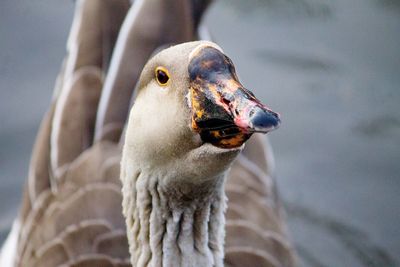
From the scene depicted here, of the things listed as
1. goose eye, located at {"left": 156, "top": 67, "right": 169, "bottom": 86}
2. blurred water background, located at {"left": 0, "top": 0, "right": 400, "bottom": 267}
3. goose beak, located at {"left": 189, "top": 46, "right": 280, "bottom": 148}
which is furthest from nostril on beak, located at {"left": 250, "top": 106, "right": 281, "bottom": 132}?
blurred water background, located at {"left": 0, "top": 0, "right": 400, "bottom": 267}

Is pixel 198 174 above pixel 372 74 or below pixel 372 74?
above

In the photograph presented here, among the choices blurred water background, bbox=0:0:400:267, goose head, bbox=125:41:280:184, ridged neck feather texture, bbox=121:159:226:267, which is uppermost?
goose head, bbox=125:41:280:184

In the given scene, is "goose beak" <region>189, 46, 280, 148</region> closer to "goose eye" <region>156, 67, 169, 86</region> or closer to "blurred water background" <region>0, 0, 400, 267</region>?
"goose eye" <region>156, 67, 169, 86</region>

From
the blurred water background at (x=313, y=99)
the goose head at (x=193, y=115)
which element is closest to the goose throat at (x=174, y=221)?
the goose head at (x=193, y=115)

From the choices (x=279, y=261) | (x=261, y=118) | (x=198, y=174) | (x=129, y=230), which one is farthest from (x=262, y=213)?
(x=261, y=118)

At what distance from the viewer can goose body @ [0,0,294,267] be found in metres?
2.48

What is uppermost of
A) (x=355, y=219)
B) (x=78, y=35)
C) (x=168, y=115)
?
(x=168, y=115)

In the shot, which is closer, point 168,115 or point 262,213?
point 168,115

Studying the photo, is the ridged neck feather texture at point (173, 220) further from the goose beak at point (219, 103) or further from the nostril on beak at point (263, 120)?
the nostril on beak at point (263, 120)

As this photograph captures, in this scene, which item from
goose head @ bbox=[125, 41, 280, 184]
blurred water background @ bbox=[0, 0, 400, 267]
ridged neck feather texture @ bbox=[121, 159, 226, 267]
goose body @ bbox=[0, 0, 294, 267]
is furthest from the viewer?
blurred water background @ bbox=[0, 0, 400, 267]

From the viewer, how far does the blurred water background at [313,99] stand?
5.20 meters

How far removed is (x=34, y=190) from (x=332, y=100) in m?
2.55

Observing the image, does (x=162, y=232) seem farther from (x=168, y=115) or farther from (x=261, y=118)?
(x=261, y=118)

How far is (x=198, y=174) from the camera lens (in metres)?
2.48
